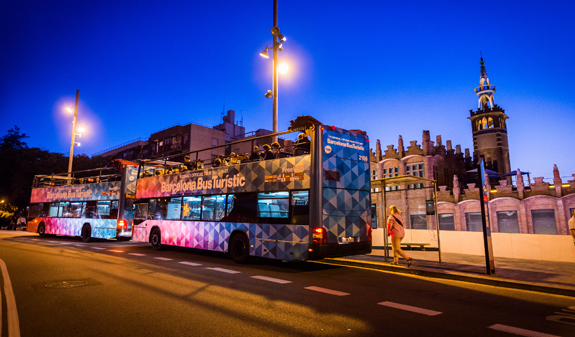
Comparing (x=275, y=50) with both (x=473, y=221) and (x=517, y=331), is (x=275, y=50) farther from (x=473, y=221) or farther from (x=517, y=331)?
(x=473, y=221)

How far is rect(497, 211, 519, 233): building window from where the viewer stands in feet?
103

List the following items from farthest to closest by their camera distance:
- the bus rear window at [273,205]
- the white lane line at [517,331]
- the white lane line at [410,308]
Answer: the bus rear window at [273,205] → the white lane line at [410,308] → the white lane line at [517,331]

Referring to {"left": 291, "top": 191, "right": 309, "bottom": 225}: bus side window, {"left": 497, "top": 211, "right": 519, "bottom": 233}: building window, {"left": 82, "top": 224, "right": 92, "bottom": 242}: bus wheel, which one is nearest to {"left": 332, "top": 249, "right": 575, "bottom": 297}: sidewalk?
{"left": 291, "top": 191, "right": 309, "bottom": 225}: bus side window

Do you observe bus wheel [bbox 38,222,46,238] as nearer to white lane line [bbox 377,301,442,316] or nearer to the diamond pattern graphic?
the diamond pattern graphic

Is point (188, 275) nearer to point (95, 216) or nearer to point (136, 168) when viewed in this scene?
point (136, 168)

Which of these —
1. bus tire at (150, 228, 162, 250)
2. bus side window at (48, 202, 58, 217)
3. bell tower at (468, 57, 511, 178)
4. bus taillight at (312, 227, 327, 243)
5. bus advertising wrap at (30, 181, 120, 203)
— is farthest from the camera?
bell tower at (468, 57, 511, 178)

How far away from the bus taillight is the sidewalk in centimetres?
249

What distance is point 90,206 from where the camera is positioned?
2059 cm

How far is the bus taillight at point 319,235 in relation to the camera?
910cm

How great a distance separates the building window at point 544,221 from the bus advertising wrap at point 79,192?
110 ft

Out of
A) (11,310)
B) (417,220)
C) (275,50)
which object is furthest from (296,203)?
(417,220)

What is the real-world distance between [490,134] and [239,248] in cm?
6410

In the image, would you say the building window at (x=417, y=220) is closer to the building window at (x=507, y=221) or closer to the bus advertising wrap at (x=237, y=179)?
the building window at (x=507, y=221)

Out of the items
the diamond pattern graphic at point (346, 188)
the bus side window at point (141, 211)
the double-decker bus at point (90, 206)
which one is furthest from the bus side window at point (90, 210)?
the diamond pattern graphic at point (346, 188)
